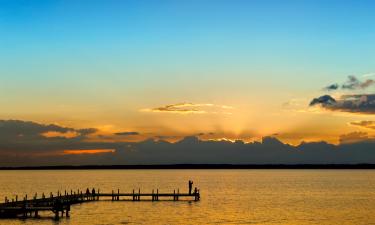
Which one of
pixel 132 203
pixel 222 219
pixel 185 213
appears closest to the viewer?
pixel 222 219

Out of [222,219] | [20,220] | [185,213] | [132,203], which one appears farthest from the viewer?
[132,203]

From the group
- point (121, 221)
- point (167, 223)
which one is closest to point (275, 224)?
point (167, 223)

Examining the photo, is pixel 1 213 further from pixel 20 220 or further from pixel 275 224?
pixel 275 224

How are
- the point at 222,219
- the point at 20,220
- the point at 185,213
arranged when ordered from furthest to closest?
the point at 185,213, the point at 222,219, the point at 20,220

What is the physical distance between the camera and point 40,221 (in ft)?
216

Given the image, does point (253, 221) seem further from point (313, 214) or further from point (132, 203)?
point (132, 203)

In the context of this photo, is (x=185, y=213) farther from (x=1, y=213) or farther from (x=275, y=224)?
(x=1, y=213)

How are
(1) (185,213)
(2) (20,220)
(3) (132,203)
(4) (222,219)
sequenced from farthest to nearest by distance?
(3) (132,203), (1) (185,213), (4) (222,219), (2) (20,220)

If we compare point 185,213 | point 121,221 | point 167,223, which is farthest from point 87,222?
point 185,213

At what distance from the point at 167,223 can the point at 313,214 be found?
23.8 meters

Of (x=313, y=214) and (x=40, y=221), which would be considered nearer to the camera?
(x=40, y=221)

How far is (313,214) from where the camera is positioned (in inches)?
3115

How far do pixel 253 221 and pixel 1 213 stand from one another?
30.3 m

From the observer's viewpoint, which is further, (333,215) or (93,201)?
(93,201)
